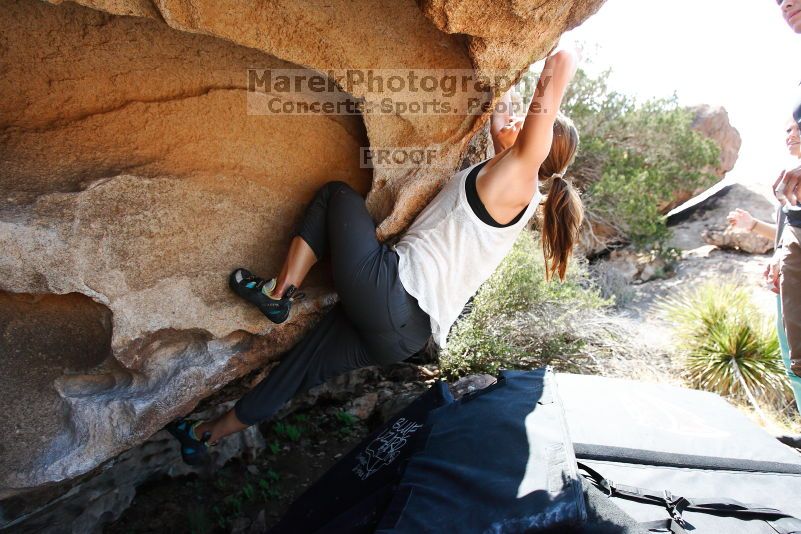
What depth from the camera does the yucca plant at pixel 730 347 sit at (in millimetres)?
4691

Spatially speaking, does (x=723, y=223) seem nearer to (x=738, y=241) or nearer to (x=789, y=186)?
(x=738, y=241)

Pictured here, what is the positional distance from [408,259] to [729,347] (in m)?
4.25

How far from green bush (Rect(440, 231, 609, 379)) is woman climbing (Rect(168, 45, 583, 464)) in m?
2.03

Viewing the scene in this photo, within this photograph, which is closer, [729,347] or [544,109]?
[544,109]

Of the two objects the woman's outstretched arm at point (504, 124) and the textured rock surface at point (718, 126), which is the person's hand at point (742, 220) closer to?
the woman's outstretched arm at point (504, 124)

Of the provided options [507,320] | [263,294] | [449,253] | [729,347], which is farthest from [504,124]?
[729,347]

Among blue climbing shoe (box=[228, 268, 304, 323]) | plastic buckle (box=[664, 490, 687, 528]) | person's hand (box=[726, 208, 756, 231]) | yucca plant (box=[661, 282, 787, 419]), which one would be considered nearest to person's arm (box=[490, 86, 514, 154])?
blue climbing shoe (box=[228, 268, 304, 323])

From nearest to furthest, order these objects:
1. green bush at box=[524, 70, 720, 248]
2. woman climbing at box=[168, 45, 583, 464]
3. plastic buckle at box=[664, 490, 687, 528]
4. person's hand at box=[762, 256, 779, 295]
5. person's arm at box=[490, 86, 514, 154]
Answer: plastic buckle at box=[664, 490, 687, 528]
woman climbing at box=[168, 45, 583, 464]
person's arm at box=[490, 86, 514, 154]
person's hand at box=[762, 256, 779, 295]
green bush at box=[524, 70, 720, 248]

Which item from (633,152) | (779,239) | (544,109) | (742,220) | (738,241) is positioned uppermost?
(633,152)

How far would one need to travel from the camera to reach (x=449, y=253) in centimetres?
215

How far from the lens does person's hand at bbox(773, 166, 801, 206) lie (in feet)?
8.16

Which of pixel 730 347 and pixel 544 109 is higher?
pixel 544 109

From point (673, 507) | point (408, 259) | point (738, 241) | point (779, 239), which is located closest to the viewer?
point (673, 507)

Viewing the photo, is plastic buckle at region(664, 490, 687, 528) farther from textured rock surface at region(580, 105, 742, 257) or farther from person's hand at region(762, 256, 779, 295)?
textured rock surface at region(580, 105, 742, 257)
